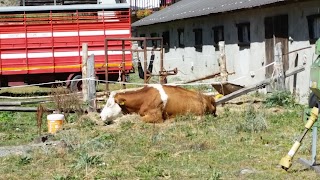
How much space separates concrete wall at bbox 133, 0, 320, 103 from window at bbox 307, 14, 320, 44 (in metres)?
0.14

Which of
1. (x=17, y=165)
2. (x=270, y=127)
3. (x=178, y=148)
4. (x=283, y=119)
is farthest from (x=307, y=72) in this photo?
(x=17, y=165)

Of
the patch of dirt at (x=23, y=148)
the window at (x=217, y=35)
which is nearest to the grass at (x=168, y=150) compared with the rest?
the patch of dirt at (x=23, y=148)

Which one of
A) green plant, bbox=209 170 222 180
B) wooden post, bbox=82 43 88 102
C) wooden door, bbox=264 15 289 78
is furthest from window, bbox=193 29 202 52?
green plant, bbox=209 170 222 180

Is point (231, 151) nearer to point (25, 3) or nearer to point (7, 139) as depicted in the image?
point (7, 139)

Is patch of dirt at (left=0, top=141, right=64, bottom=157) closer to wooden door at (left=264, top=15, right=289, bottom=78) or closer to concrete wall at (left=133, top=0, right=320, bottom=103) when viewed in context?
concrete wall at (left=133, top=0, right=320, bottom=103)

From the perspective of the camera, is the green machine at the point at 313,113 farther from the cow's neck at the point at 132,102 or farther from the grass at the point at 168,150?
the cow's neck at the point at 132,102

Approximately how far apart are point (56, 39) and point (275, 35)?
8216 mm

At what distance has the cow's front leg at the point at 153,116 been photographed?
42.4 feet

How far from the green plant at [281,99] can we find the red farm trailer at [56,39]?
800cm

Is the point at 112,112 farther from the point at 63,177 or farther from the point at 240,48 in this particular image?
the point at 240,48

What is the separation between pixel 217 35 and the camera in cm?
2395

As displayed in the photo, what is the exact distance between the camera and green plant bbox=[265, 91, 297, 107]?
15.4 m

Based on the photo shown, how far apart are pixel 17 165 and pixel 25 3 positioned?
19.7 meters

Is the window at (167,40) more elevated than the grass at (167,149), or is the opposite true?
the window at (167,40)
